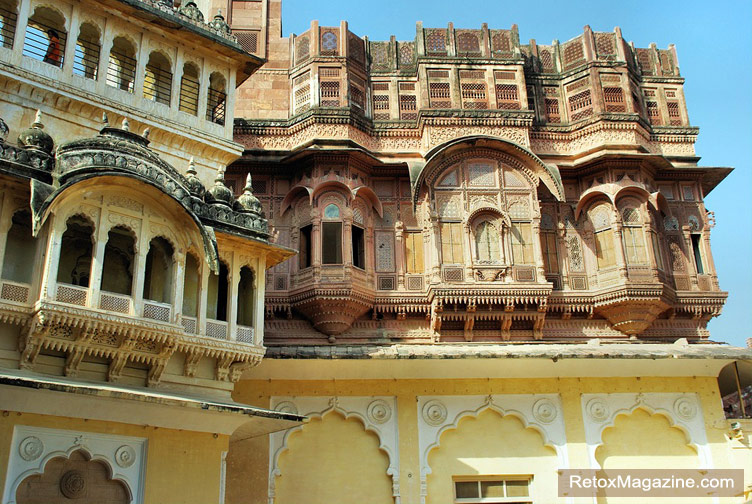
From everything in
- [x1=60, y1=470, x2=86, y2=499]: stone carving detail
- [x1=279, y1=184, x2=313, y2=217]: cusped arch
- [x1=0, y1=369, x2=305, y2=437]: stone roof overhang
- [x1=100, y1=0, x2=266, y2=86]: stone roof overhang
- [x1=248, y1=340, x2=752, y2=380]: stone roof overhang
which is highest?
[x1=100, y1=0, x2=266, y2=86]: stone roof overhang

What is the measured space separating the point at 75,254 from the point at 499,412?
9102 mm

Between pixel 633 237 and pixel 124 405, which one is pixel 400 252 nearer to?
pixel 633 237

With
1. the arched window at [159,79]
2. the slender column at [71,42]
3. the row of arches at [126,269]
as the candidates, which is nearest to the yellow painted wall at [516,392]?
the row of arches at [126,269]

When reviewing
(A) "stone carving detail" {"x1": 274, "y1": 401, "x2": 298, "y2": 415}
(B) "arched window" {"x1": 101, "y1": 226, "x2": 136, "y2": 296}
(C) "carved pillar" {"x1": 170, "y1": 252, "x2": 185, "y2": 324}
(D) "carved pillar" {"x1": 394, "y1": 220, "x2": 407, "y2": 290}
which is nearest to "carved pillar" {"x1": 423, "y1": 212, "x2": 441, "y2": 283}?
(D) "carved pillar" {"x1": 394, "y1": 220, "x2": 407, "y2": 290}

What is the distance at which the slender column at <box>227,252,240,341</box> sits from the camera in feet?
47.2

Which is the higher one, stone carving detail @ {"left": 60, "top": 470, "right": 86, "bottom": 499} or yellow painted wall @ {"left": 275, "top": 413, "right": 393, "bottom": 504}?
yellow painted wall @ {"left": 275, "top": 413, "right": 393, "bottom": 504}

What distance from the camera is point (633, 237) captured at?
19.5m

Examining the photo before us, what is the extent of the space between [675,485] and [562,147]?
28.6 feet

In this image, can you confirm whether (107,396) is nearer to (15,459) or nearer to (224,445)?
(15,459)

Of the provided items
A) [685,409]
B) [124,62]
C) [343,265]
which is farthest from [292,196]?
[685,409]

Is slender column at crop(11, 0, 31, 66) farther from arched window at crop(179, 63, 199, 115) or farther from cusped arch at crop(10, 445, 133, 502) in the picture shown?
cusped arch at crop(10, 445, 133, 502)

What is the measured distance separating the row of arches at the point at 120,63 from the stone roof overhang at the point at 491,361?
17.2 feet

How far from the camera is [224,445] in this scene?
545 inches

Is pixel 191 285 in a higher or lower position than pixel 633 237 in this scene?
lower
